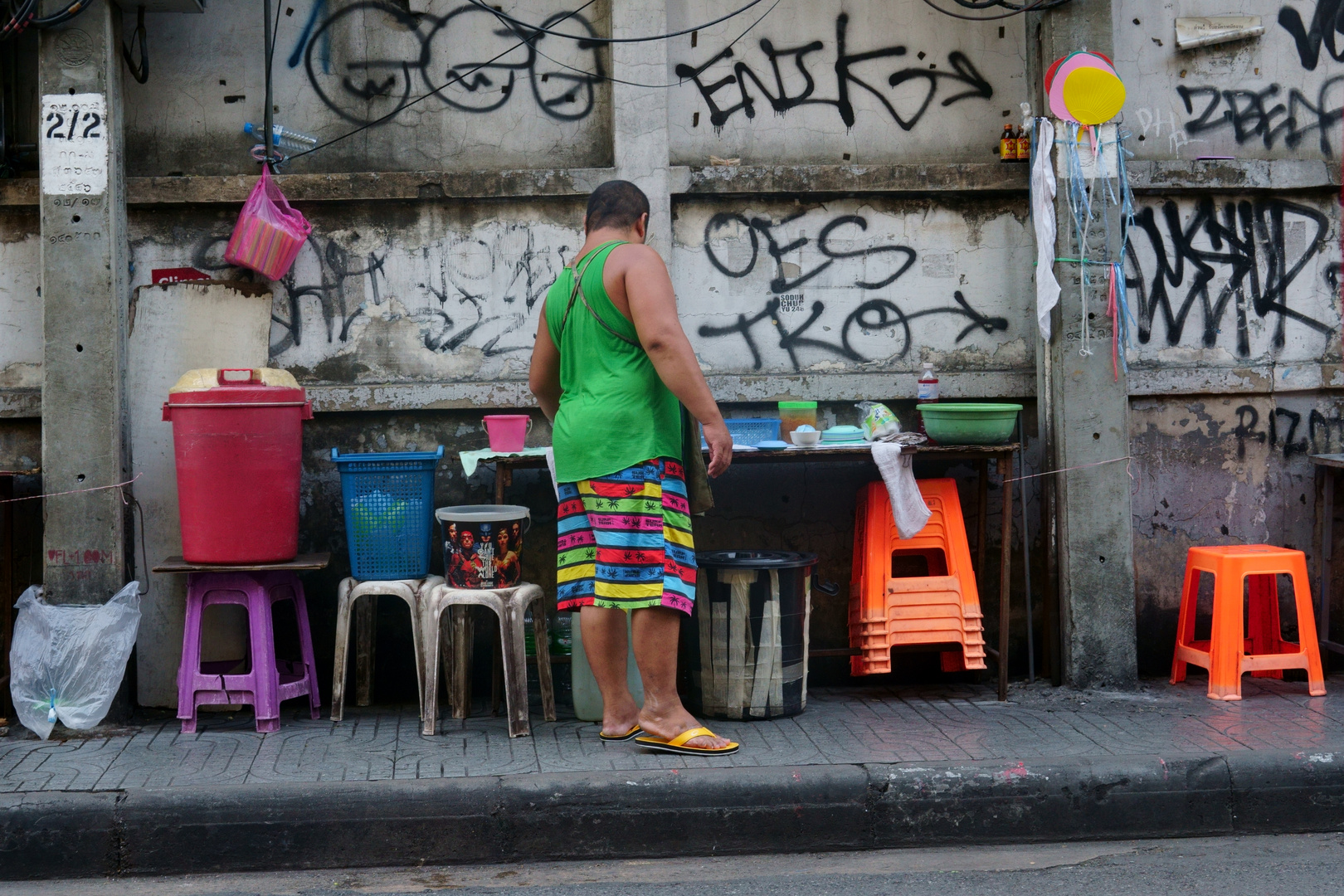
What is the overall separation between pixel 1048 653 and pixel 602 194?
121 inches

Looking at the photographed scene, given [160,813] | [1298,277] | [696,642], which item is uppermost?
[1298,277]

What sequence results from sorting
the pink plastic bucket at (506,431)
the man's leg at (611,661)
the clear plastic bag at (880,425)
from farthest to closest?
the clear plastic bag at (880,425) → the pink plastic bucket at (506,431) → the man's leg at (611,661)

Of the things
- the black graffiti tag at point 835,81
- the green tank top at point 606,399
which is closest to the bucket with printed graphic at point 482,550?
the green tank top at point 606,399

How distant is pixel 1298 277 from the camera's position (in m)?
6.07

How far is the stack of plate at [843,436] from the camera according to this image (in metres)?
5.38

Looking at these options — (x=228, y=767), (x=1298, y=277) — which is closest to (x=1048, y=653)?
(x=1298, y=277)

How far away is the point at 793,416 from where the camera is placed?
5430 mm

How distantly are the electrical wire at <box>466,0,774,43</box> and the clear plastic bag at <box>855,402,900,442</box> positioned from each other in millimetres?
1981

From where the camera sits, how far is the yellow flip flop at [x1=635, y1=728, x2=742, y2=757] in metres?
4.46

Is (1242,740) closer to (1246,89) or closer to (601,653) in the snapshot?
(601,653)

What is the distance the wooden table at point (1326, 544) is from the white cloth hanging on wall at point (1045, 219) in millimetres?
1528

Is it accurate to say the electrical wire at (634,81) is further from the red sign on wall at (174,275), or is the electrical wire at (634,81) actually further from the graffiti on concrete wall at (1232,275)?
the graffiti on concrete wall at (1232,275)

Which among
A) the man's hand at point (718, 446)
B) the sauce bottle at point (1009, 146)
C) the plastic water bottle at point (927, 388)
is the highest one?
the sauce bottle at point (1009, 146)

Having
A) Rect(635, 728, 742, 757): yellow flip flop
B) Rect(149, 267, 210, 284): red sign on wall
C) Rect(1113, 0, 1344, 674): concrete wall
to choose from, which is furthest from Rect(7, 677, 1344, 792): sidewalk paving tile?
Rect(149, 267, 210, 284): red sign on wall
